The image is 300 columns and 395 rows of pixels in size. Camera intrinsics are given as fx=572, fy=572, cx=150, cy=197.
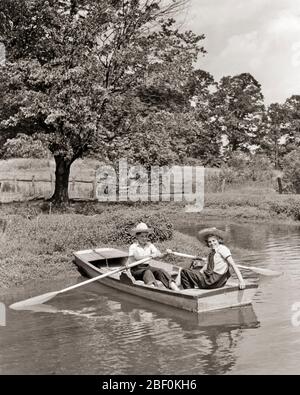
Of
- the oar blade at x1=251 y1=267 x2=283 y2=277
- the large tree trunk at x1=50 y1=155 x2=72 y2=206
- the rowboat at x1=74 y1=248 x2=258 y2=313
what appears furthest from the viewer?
the large tree trunk at x1=50 y1=155 x2=72 y2=206

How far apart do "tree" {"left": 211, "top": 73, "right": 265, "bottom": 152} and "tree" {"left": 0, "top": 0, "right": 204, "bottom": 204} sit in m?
35.9

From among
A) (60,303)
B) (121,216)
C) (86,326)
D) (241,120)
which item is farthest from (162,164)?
(241,120)

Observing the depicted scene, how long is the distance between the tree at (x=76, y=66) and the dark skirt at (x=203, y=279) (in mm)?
13461

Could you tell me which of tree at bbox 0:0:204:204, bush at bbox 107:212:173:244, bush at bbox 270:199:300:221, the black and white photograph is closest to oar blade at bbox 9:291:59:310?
the black and white photograph

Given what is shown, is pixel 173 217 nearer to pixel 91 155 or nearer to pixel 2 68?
pixel 91 155

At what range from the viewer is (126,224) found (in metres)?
20.5

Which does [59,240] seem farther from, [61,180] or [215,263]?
[61,180]

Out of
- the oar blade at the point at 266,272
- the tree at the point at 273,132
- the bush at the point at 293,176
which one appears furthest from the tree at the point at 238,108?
the oar blade at the point at 266,272

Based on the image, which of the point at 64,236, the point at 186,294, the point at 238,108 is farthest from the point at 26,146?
the point at 238,108

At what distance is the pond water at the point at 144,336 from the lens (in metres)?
9.41

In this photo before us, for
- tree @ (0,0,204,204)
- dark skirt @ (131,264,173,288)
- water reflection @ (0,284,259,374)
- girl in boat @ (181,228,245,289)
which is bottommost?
water reflection @ (0,284,259,374)

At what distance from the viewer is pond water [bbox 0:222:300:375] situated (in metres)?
9.41

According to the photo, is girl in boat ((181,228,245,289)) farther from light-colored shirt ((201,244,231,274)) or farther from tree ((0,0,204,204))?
tree ((0,0,204,204))

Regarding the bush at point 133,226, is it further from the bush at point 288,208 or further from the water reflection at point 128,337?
the bush at point 288,208
